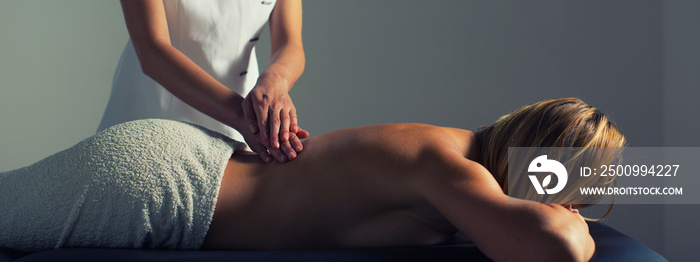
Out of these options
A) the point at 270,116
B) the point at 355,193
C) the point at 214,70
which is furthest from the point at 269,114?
the point at 214,70

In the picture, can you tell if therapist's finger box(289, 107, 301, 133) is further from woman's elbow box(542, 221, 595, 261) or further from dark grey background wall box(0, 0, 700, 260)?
dark grey background wall box(0, 0, 700, 260)

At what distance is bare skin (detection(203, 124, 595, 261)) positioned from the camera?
3.51 ft

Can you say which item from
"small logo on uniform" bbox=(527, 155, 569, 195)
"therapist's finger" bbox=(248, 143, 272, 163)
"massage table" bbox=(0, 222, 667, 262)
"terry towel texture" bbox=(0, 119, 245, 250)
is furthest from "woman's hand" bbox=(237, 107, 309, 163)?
"small logo on uniform" bbox=(527, 155, 569, 195)

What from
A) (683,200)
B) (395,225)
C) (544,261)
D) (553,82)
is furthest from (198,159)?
(683,200)

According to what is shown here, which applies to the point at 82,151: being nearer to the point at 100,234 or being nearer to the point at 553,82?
the point at 100,234

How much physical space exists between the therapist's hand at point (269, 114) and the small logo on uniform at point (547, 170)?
51cm

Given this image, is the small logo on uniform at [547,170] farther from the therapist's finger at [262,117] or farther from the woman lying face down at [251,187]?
the therapist's finger at [262,117]

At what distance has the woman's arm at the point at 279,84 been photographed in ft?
4.41

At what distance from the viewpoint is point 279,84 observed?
1500mm

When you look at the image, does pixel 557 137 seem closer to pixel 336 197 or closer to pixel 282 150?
pixel 336 197

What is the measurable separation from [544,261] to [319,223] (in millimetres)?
441

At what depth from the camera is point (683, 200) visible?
2.93m

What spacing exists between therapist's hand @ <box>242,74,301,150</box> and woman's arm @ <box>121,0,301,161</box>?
25mm

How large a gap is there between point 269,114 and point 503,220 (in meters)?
0.62
